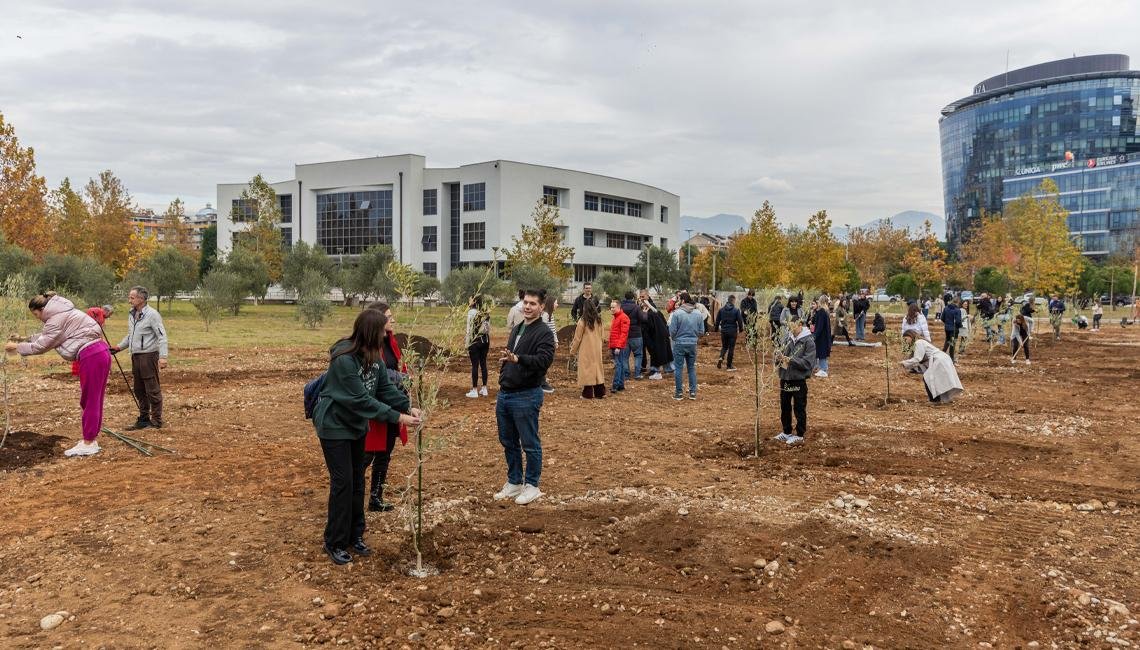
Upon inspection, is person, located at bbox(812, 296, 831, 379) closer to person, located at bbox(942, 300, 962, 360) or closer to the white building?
person, located at bbox(942, 300, 962, 360)

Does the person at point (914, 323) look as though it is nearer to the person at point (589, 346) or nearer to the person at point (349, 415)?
the person at point (589, 346)

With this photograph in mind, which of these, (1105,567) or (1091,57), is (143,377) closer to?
(1105,567)

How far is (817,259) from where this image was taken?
4456 centimetres

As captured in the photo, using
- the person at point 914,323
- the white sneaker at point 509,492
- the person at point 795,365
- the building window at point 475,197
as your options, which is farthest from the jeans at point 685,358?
the building window at point 475,197

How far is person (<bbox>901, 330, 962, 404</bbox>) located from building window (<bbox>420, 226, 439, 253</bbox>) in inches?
2254

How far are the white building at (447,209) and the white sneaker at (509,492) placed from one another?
5526cm

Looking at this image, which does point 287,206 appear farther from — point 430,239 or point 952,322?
point 952,322

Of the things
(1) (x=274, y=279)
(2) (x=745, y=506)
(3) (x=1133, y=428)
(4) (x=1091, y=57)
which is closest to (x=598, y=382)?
(2) (x=745, y=506)

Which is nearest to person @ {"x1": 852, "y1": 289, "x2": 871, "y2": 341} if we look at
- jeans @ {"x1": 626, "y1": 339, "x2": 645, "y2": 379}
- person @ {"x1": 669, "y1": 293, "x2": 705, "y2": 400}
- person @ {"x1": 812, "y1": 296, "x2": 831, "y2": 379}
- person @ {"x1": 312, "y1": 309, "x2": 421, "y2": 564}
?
person @ {"x1": 812, "y1": 296, "x2": 831, "y2": 379}

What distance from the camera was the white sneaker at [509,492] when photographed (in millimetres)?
6398

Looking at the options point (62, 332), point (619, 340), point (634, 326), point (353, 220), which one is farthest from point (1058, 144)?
point (62, 332)

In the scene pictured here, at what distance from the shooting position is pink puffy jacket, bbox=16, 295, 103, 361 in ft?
24.7

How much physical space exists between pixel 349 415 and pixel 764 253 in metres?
41.8

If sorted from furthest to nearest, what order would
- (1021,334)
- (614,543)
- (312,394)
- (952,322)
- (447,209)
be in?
(447,209)
(1021,334)
(952,322)
(614,543)
(312,394)
